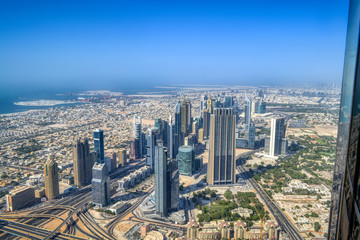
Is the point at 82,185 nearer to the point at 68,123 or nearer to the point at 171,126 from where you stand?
the point at 171,126

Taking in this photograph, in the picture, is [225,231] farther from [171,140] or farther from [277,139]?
[277,139]

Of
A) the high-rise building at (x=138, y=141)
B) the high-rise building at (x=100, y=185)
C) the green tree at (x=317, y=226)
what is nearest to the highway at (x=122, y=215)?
the high-rise building at (x=100, y=185)

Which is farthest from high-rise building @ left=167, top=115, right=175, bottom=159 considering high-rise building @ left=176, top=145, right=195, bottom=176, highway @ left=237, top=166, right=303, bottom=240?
highway @ left=237, top=166, right=303, bottom=240

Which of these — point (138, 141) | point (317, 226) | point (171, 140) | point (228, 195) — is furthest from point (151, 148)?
point (317, 226)

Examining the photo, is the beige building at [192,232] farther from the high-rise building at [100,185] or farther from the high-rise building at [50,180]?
the high-rise building at [50,180]

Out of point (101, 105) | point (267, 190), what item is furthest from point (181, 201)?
point (101, 105)
